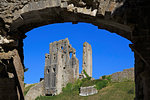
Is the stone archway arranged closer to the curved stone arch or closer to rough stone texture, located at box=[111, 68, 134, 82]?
the curved stone arch

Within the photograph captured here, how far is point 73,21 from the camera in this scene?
5832 mm

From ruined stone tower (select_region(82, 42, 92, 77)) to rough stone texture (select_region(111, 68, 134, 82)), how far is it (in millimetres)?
11971

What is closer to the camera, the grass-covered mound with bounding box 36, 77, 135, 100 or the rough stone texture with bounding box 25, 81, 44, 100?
the grass-covered mound with bounding box 36, 77, 135, 100

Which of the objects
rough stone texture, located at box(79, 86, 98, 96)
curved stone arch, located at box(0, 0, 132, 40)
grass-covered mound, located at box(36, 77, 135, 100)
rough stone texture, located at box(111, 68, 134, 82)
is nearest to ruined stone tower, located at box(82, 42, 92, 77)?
grass-covered mound, located at box(36, 77, 135, 100)

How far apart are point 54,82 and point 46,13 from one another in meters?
28.9

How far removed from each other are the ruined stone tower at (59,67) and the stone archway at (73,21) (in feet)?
90.0

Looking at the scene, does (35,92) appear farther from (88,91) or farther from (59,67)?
(88,91)

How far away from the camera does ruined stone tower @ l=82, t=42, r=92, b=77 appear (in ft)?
129

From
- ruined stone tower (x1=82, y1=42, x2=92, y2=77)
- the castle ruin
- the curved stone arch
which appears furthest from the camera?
ruined stone tower (x1=82, y1=42, x2=92, y2=77)

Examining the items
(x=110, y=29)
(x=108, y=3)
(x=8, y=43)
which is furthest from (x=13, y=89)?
(x=108, y=3)

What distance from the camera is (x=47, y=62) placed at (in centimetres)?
3581

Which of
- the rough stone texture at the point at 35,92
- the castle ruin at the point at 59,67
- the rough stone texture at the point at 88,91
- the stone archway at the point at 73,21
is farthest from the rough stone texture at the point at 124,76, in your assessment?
the stone archway at the point at 73,21

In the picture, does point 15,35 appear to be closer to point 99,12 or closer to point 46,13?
point 46,13

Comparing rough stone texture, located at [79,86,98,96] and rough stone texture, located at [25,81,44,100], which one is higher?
rough stone texture, located at [79,86,98,96]
